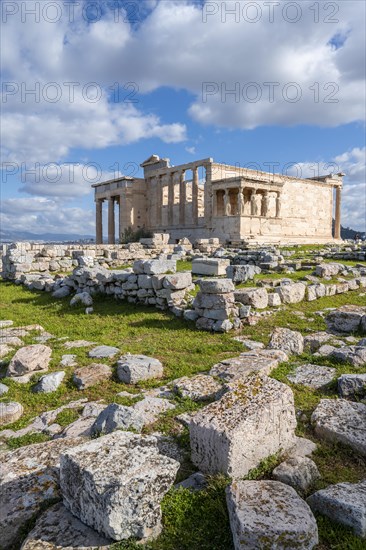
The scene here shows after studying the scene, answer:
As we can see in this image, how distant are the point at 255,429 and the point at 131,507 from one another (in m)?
1.30

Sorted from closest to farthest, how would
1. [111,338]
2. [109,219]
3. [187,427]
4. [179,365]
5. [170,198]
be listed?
[187,427]
[179,365]
[111,338]
[170,198]
[109,219]

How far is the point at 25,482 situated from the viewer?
346cm

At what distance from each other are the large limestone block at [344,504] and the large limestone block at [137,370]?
3.40 meters

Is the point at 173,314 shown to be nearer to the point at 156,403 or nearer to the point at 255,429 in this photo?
the point at 156,403

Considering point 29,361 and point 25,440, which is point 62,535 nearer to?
point 25,440

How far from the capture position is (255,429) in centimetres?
361

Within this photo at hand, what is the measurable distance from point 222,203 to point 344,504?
126 ft

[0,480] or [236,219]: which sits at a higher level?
[236,219]

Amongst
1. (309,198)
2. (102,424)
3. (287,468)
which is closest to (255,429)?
(287,468)

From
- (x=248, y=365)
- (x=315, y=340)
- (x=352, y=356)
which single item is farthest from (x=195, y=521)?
(x=315, y=340)

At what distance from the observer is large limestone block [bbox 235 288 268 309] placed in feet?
32.5

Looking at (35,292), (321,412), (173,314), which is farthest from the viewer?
(35,292)

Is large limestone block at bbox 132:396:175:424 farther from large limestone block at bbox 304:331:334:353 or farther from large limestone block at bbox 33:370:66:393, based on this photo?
large limestone block at bbox 304:331:334:353

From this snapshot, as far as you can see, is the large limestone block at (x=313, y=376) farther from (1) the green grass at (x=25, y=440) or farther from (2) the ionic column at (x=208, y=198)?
(2) the ionic column at (x=208, y=198)
